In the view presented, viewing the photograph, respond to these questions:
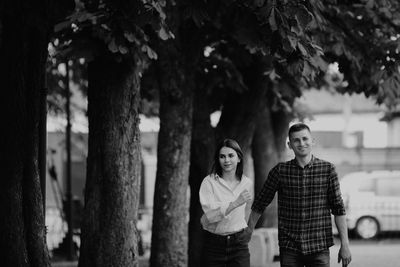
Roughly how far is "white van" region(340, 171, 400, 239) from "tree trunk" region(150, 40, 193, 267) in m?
14.0

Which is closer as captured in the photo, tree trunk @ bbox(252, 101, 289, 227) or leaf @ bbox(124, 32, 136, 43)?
leaf @ bbox(124, 32, 136, 43)

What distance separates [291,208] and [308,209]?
5.4 inches

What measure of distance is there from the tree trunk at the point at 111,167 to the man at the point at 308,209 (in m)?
3.28

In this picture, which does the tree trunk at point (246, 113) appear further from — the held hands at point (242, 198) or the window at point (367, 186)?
the window at point (367, 186)

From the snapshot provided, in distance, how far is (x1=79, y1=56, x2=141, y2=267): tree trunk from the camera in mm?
10367

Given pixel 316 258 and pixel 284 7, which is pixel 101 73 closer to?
pixel 284 7

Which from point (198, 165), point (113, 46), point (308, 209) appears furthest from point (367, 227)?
point (308, 209)

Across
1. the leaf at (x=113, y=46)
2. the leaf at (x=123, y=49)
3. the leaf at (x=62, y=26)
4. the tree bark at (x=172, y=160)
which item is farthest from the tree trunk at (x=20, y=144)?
the tree bark at (x=172, y=160)

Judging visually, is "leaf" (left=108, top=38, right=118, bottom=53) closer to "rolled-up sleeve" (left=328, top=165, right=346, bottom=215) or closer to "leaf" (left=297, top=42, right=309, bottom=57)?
"leaf" (left=297, top=42, right=309, bottom=57)

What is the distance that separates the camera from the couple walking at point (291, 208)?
7375 mm

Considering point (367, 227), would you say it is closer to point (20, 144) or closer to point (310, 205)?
point (20, 144)

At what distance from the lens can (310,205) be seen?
7371 mm

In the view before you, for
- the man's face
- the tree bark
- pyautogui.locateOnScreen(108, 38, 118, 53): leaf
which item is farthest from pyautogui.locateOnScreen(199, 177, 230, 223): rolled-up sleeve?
the tree bark

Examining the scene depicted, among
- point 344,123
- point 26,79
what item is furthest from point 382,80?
point 344,123
